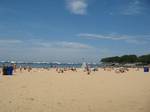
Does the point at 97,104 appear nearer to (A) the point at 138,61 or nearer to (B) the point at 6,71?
(B) the point at 6,71

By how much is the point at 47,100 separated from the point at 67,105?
1143 millimetres

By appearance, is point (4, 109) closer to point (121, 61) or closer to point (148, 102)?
point (148, 102)

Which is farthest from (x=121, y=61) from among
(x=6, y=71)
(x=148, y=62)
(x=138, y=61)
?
(x=6, y=71)

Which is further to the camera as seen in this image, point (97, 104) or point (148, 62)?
point (148, 62)

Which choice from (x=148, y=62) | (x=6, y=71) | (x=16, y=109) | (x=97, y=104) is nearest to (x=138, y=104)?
(x=97, y=104)

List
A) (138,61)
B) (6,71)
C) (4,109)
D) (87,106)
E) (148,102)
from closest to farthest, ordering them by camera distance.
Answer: (4,109) < (87,106) < (148,102) < (6,71) < (138,61)

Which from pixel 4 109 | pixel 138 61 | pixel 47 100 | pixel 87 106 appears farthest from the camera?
pixel 138 61

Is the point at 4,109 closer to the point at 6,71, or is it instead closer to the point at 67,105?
the point at 67,105

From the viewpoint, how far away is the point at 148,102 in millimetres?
8172

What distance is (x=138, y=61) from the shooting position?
114 metres

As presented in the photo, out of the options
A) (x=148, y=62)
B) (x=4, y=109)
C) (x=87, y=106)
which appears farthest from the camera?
(x=148, y=62)

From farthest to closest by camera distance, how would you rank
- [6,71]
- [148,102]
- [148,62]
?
[148,62] < [6,71] < [148,102]

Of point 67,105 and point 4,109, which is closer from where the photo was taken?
point 4,109

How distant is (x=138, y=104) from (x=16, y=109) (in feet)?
11.6
